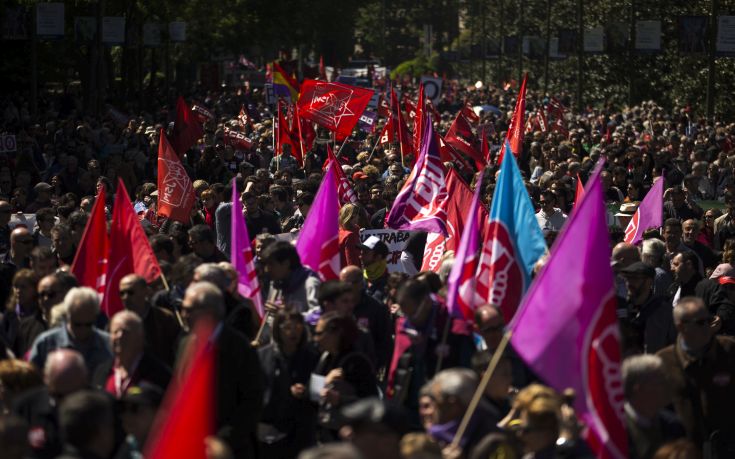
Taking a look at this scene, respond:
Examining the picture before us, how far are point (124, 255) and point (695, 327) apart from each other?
3727mm

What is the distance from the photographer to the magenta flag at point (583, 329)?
23.0 feet

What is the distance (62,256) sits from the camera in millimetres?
12016

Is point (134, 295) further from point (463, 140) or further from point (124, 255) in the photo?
point (463, 140)

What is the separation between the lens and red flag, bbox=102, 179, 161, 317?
10.1 metres

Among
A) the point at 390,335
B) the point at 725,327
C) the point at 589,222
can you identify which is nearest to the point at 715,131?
the point at 725,327

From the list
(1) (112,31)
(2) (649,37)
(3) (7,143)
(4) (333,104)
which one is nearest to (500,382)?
(4) (333,104)

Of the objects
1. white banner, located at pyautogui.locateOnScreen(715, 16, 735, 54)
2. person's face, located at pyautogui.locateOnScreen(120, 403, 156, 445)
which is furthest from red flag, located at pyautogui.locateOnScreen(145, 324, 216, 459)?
white banner, located at pyautogui.locateOnScreen(715, 16, 735, 54)

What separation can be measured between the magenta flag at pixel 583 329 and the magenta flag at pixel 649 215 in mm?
7623

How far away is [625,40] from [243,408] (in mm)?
48211

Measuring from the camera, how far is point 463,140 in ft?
76.8

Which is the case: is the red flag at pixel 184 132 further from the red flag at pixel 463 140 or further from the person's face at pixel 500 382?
the person's face at pixel 500 382

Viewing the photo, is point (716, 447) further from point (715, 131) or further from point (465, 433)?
point (715, 131)

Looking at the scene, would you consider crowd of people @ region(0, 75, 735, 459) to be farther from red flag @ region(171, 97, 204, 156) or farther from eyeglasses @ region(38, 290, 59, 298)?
red flag @ region(171, 97, 204, 156)

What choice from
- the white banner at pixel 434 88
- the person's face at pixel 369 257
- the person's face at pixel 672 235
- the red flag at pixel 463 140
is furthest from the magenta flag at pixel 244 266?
the white banner at pixel 434 88
